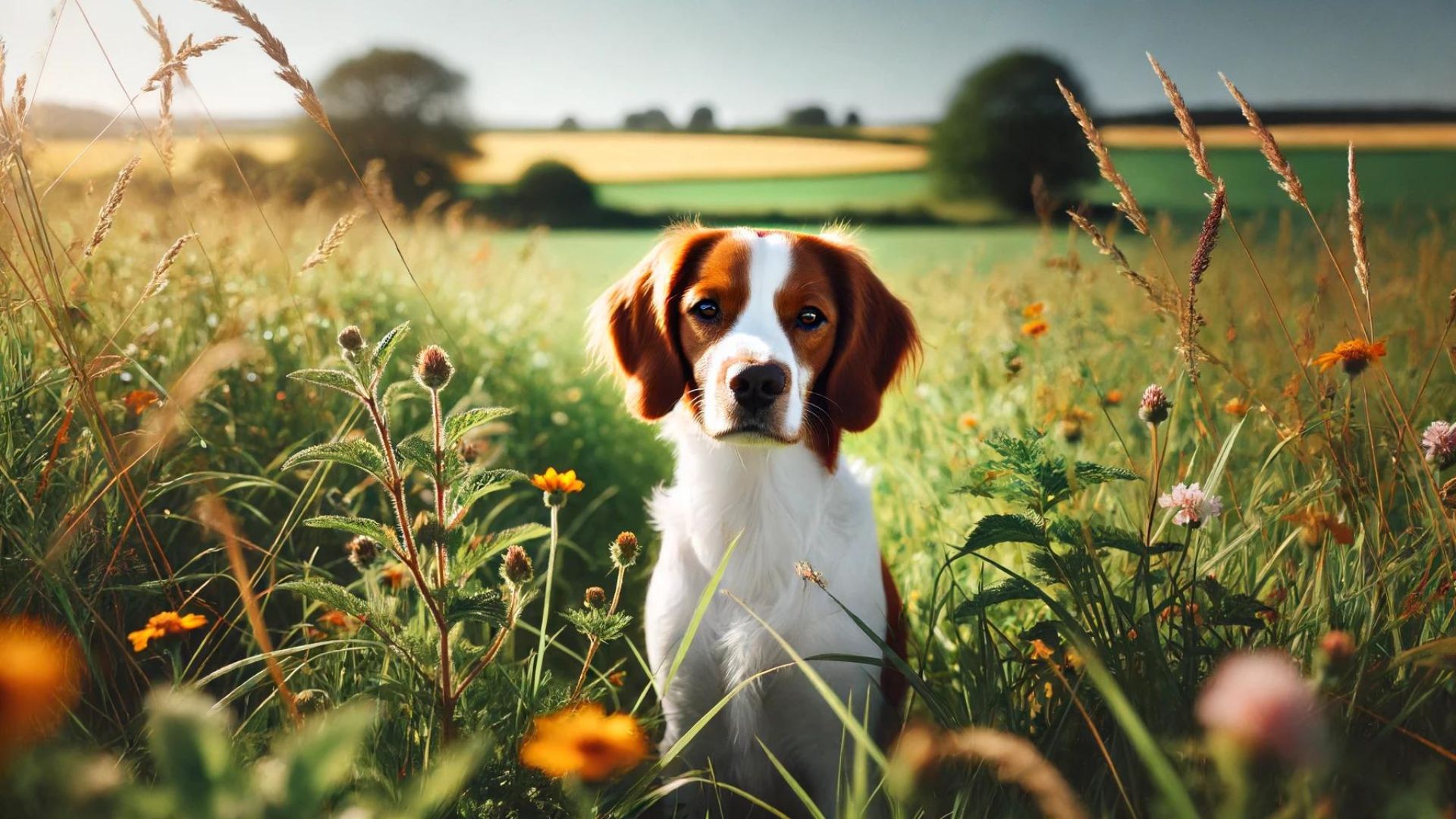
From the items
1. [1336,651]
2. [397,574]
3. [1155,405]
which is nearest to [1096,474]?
[1155,405]

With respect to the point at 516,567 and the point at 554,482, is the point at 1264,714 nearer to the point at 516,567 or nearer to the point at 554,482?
the point at 516,567

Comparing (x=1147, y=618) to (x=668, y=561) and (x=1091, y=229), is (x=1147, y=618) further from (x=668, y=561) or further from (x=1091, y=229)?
(x=668, y=561)

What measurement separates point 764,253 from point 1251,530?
3.81 feet

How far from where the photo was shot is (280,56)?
1821 mm

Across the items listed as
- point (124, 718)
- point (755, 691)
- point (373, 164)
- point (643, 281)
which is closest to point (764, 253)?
point (643, 281)

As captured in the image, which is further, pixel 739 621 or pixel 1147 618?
pixel 739 621

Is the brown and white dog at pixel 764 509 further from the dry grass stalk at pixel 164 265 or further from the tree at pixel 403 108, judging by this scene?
the tree at pixel 403 108

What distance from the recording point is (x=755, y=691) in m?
2.08

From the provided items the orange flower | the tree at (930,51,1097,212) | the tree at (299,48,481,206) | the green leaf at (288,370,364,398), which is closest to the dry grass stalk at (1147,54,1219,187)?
the green leaf at (288,370,364,398)

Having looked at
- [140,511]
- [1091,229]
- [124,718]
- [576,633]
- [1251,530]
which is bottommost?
[576,633]

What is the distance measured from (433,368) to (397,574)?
0.96 metres

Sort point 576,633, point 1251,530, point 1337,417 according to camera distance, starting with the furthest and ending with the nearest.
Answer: point 576,633 < point 1337,417 < point 1251,530

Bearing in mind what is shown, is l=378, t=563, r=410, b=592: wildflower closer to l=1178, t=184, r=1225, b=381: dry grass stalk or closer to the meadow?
the meadow

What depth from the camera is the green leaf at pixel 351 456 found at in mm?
1328
